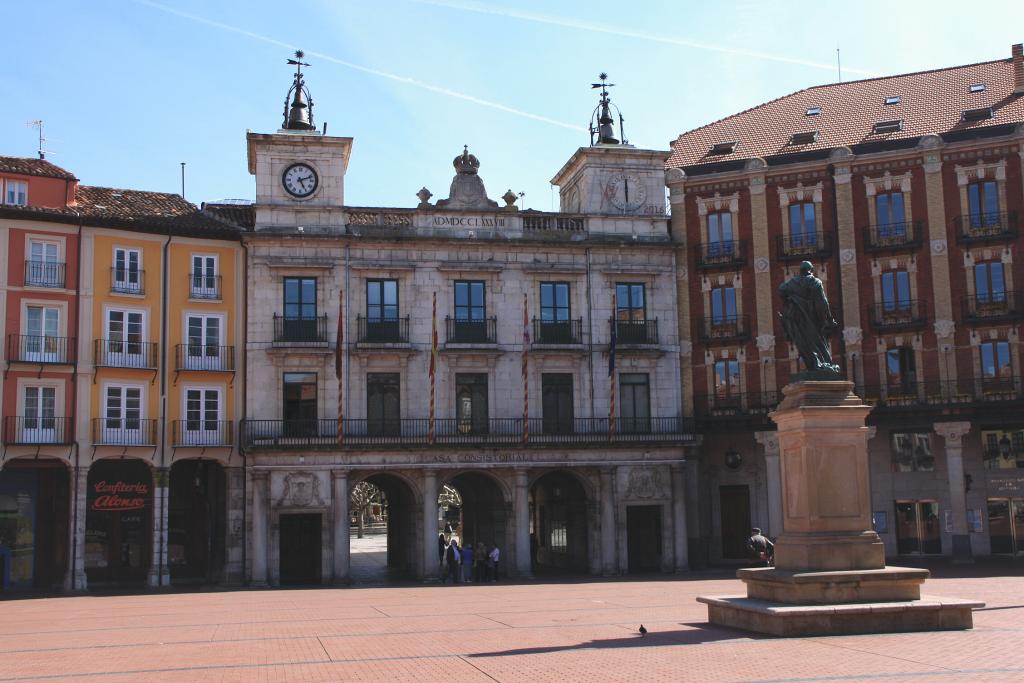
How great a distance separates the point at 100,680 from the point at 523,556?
28508mm

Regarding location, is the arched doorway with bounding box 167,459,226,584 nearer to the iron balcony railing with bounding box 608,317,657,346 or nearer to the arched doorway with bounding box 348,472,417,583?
the arched doorway with bounding box 348,472,417,583

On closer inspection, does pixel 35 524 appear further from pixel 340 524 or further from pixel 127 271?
pixel 340 524

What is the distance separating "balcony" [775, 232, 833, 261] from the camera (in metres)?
47.3

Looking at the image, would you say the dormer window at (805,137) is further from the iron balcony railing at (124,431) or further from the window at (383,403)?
the iron balcony railing at (124,431)

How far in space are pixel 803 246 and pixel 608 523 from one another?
14172mm

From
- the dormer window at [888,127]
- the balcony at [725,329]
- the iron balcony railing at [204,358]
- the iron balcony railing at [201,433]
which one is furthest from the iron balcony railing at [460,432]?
the dormer window at [888,127]

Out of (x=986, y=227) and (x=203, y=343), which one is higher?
(x=986, y=227)

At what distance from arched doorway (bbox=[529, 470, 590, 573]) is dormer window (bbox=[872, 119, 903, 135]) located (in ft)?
65.0

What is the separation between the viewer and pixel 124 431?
42281mm

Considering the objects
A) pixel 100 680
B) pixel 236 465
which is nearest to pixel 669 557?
pixel 236 465

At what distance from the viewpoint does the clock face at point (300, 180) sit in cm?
4562

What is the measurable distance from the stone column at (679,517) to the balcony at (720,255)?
28.6 feet

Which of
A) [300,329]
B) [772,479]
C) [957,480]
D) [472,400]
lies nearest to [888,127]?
[957,480]

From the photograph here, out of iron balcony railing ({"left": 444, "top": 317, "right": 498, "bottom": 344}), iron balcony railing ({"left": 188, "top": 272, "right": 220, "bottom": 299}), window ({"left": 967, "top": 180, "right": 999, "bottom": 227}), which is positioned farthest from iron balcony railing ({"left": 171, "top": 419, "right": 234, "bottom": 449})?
window ({"left": 967, "top": 180, "right": 999, "bottom": 227})
